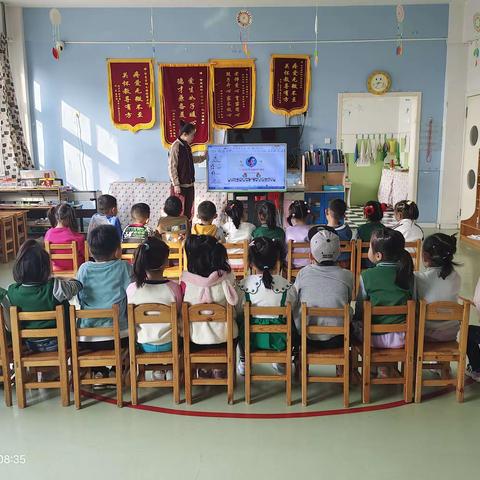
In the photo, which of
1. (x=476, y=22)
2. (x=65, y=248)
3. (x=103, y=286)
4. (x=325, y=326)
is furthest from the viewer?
(x=476, y=22)

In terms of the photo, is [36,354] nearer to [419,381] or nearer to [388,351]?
[388,351]

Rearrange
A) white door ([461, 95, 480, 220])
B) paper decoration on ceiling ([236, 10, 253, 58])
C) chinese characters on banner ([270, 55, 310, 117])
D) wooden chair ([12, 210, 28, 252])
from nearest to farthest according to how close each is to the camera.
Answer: wooden chair ([12, 210, 28, 252]) < white door ([461, 95, 480, 220]) < paper decoration on ceiling ([236, 10, 253, 58]) < chinese characters on banner ([270, 55, 310, 117])

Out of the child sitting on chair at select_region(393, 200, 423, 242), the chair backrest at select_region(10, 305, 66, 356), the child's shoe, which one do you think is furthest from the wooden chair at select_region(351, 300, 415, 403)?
the child sitting on chair at select_region(393, 200, 423, 242)

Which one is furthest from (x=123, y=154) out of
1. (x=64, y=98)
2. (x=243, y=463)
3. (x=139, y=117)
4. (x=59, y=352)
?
(x=243, y=463)

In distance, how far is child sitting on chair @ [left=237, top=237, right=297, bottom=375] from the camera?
8.90ft

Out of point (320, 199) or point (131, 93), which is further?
point (131, 93)

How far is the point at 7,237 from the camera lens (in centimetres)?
682

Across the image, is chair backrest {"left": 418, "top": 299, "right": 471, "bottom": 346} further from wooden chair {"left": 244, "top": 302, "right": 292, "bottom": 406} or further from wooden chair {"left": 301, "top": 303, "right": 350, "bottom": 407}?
wooden chair {"left": 244, "top": 302, "right": 292, "bottom": 406}

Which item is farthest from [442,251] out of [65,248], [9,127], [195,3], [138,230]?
[9,127]

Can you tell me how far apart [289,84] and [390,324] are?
6.17 m

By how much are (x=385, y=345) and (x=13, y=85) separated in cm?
735

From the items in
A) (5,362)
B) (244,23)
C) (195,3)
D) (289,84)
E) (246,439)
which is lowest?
(246,439)

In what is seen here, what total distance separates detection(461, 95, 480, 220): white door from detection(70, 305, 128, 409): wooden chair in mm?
6313

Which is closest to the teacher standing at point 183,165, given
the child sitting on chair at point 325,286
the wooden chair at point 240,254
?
the wooden chair at point 240,254
